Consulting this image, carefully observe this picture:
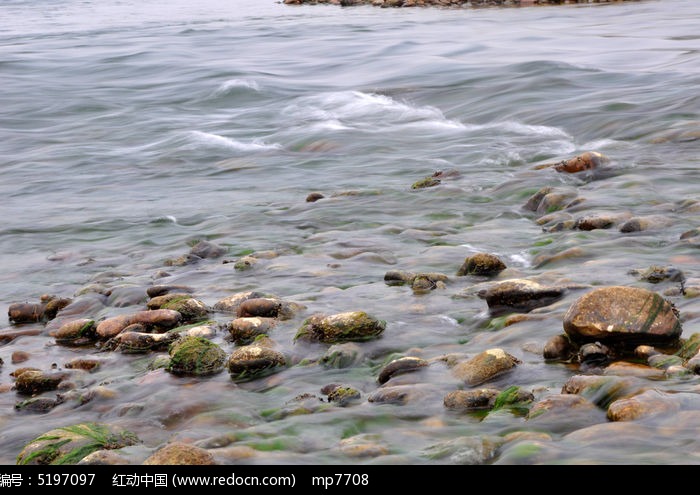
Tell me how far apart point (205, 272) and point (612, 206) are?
3913 millimetres

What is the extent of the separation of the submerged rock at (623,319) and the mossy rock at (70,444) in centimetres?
253

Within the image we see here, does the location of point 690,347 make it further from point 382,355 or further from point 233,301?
point 233,301

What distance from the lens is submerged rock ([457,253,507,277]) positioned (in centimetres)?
708

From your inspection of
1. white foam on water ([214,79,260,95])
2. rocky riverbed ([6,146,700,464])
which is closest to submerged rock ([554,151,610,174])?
rocky riverbed ([6,146,700,464])

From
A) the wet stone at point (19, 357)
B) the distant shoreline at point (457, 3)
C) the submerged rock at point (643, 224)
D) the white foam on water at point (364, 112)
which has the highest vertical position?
the distant shoreline at point (457, 3)

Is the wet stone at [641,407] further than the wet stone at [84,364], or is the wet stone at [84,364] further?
the wet stone at [84,364]

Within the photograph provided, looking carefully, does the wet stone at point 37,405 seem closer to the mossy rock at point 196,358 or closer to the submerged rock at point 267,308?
the mossy rock at point 196,358

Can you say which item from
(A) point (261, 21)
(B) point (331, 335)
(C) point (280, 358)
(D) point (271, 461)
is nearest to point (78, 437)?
(D) point (271, 461)

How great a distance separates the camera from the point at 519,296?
6.25m

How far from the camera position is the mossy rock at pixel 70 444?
4492 millimetres

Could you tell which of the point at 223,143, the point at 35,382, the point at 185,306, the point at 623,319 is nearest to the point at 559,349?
the point at 623,319

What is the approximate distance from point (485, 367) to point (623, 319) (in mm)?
824

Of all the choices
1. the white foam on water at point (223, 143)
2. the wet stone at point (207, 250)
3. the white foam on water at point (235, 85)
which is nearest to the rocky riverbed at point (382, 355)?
the wet stone at point (207, 250)

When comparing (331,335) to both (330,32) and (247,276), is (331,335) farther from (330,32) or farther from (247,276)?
(330,32)
